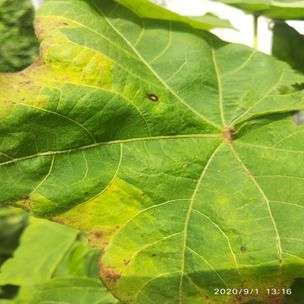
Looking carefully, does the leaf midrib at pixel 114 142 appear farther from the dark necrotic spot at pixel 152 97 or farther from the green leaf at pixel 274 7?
the green leaf at pixel 274 7

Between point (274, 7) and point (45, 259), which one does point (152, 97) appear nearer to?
point (274, 7)

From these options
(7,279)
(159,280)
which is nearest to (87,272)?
(7,279)

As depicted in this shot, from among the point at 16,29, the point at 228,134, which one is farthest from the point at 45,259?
the point at 228,134

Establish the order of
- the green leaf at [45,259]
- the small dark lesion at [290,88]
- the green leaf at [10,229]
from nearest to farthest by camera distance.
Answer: the small dark lesion at [290,88]
the green leaf at [45,259]
the green leaf at [10,229]

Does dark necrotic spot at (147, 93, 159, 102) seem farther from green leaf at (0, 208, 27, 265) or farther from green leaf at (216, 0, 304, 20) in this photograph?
green leaf at (0, 208, 27, 265)

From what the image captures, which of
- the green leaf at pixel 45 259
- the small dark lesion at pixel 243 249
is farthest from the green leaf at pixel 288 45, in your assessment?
the green leaf at pixel 45 259

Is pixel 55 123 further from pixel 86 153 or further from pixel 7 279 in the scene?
pixel 7 279
